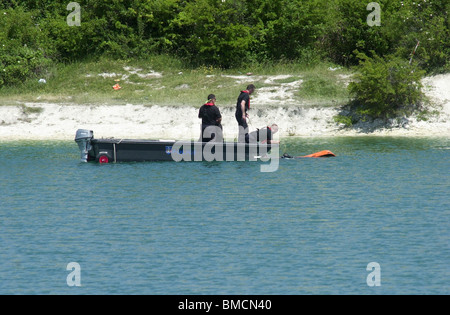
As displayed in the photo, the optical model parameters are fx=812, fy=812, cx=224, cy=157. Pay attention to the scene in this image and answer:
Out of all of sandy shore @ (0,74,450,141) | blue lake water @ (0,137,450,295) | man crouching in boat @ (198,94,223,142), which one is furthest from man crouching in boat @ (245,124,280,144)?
sandy shore @ (0,74,450,141)

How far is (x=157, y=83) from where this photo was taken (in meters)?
35.1

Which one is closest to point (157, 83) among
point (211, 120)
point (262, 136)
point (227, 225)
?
point (211, 120)

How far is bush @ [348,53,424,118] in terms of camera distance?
30.4m

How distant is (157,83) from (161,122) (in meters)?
4.49

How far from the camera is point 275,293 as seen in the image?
457 inches

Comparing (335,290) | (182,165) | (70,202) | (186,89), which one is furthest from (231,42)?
(335,290)

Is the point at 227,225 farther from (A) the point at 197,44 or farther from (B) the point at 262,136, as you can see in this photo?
(A) the point at 197,44

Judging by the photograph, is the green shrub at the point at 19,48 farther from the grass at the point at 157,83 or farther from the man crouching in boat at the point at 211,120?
the man crouching in boat at the point at 211,120

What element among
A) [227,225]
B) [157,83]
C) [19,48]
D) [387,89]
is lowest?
[227,225]

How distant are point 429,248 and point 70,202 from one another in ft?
26.9

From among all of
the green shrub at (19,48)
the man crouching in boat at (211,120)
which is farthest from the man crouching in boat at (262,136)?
the green shrub at (19,48)

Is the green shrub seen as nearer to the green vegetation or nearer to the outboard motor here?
the green vegetation

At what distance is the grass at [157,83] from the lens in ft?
108

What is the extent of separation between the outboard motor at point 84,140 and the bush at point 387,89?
38.3 feet
